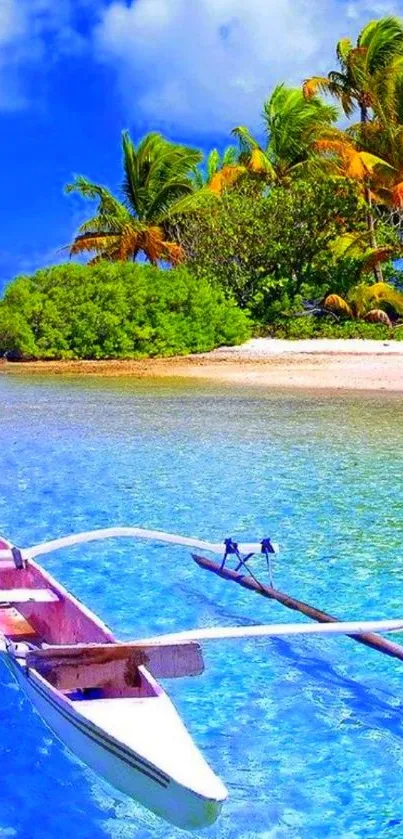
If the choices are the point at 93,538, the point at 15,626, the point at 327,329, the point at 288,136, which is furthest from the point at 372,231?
the point at 15,626

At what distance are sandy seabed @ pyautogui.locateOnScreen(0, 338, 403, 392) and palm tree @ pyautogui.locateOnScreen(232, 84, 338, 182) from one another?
8356mm

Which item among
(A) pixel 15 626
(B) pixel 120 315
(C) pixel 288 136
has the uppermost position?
(C) pixel 288 136

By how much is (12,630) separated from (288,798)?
159cm

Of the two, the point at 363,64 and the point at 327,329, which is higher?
the point at 363,64

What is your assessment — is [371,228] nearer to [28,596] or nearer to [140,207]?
[140,207]

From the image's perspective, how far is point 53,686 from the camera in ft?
11.6

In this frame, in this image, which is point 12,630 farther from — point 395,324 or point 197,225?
point 197,225

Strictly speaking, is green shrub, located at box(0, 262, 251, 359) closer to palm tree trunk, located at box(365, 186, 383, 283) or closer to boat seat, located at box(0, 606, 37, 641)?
palm tree trunk, located at box(365, 186, 383, 283)

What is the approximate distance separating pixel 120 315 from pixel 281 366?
208 inches

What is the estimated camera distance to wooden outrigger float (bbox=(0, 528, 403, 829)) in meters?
2.97

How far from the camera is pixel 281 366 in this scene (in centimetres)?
2375

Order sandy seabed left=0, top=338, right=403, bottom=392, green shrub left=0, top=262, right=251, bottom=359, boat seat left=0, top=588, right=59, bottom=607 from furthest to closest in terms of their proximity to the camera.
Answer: green shrub left=0, top=262, right=251, bottom=359, sandy seabed left=0, top=338, right=403, bottom=392, boat seat left=0, top=588, right=59, bottom=607

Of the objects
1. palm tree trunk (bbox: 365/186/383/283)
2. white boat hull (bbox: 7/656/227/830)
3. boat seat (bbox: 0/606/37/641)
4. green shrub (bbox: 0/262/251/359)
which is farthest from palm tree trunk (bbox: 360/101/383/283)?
white boat hull (bbox: 7/656/227/830)

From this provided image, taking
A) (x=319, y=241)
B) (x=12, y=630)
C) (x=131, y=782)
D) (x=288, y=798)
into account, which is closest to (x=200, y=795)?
(x=131, y=782)
